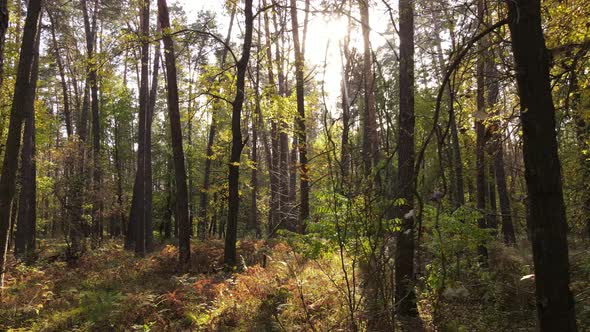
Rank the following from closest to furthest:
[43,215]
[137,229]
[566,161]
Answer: [566,161] → [137,229] → [43,215]

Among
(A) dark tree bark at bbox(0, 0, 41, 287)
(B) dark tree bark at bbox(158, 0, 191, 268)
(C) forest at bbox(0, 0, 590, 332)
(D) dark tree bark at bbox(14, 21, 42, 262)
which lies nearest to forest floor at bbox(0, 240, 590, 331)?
(C) forest at bbox(0, 0, 590, 332)

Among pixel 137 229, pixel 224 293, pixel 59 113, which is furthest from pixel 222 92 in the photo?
pixel 59 113

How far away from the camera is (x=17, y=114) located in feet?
24.6

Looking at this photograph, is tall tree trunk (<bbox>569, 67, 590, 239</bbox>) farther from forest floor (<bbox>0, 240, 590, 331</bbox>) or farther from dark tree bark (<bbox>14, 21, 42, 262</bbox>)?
dark tree bark (<bbox>14, 21, 42, 262</bbox>)

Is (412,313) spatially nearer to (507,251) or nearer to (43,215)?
(507,251)

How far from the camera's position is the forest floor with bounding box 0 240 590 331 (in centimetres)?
563

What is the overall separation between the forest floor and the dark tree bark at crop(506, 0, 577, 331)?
1756 millimetres

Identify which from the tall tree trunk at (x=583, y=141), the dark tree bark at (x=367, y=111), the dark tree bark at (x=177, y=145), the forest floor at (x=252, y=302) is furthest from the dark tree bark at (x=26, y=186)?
the tall tree trunk at (x=583, y=141)

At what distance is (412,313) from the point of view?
539cm

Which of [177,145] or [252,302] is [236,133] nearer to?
[177,145]

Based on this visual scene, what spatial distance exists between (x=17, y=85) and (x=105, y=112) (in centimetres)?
2275

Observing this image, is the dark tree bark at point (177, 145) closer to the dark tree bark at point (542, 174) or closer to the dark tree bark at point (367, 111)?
the dark tree bark at point (367, 111)

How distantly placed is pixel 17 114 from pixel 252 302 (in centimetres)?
554

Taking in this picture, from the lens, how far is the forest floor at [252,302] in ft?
18.5
